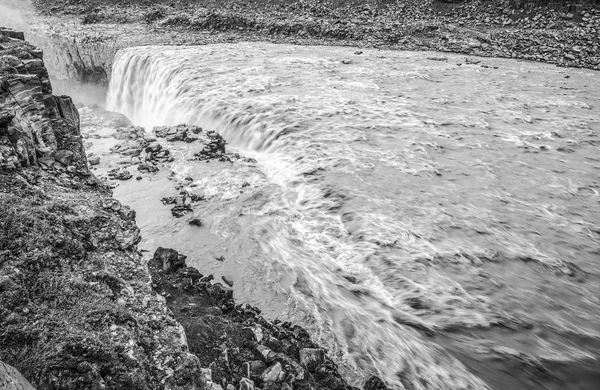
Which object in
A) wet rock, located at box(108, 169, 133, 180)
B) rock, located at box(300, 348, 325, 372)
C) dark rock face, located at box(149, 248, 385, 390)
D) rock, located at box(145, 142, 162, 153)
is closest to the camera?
dark rock face, located at box(149, 248, 385, 390)

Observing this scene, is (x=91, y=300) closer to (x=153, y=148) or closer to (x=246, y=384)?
(x=246, y=384)

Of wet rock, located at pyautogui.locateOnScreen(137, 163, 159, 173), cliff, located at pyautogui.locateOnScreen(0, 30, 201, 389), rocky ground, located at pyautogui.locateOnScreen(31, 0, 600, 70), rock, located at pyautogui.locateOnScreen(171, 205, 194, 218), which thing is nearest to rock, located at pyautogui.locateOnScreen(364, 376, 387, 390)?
cliff, located at pyautogui.locateOnScreen(0, 30, 201, 389)

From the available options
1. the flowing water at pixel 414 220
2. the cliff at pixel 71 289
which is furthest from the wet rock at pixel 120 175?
the cliff at pixel 71 289

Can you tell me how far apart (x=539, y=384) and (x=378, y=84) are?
15.8 m

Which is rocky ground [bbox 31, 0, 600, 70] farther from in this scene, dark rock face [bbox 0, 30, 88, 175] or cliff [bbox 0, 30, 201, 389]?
cliff [bbox 0, 30, 201, 389]

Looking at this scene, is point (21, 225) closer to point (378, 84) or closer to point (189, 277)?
point (189, 277)

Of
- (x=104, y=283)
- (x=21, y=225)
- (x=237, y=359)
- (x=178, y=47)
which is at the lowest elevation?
(x=178, y=47)

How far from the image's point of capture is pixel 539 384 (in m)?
5.87

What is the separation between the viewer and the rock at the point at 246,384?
4508 millimetres

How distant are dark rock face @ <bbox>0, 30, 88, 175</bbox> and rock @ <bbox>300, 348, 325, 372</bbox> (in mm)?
4776

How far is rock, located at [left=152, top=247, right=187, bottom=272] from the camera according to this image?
6.95 metres

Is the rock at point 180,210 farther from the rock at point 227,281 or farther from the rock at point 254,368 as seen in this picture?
the rock at point 254,368

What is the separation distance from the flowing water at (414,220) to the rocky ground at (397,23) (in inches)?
335

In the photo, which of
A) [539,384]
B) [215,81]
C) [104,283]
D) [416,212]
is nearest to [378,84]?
[215,81]
